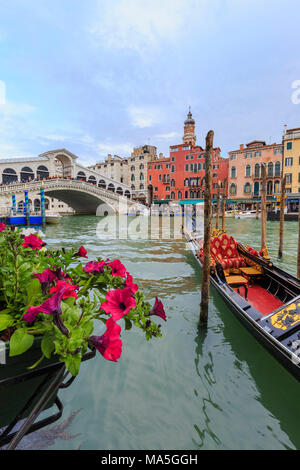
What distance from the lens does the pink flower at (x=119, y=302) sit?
111cm

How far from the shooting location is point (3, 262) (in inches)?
51.0

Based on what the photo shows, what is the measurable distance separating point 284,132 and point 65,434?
3506 centimetres

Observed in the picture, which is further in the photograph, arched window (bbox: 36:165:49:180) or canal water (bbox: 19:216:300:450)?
arched window (bbox: 36:165:49:180)

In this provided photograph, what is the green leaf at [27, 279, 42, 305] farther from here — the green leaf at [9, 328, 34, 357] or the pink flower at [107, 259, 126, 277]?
the pink flower at [107, 259, 126, 277]

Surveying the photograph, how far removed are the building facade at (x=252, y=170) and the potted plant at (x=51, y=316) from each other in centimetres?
3201

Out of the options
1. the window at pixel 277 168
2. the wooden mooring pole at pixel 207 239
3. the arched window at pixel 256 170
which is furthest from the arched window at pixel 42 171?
the wooden mooring pole at pixel 207 239

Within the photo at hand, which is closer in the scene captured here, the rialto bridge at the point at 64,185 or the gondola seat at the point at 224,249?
the gondola seat at the point at 224,249

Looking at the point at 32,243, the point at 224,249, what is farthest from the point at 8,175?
the point at 32,243

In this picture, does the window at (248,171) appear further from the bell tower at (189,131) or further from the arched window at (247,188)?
the bell tower at (189,131)

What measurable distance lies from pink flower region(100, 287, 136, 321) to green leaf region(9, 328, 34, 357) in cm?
33

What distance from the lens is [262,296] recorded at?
4344 millimetres

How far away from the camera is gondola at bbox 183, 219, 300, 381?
99.8 inches

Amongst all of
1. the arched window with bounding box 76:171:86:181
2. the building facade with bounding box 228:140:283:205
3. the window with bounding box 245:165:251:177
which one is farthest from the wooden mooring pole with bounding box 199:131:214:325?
the arched window with bounding box 76:171:86:181
